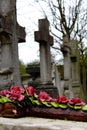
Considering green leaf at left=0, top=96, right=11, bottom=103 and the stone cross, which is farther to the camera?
the stone cross

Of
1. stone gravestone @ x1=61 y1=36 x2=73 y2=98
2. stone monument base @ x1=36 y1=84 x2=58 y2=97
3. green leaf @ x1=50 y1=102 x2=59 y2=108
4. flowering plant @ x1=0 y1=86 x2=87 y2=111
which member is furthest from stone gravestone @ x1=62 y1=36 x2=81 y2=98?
green leaf @ x1=50 y1=102 x2=59 y2=108

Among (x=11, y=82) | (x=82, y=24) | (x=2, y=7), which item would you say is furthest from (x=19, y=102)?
(x=82, y=24)

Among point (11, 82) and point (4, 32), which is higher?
point (4, 32)

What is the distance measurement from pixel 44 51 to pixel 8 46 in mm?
2386

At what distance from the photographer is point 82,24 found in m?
18.7

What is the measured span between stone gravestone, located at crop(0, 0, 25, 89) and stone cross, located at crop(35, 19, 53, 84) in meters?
2.03

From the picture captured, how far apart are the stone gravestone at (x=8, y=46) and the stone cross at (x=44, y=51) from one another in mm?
2034

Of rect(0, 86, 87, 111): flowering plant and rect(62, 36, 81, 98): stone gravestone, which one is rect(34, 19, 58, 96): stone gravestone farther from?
rect(0, 86, 87, 111): flowering plant

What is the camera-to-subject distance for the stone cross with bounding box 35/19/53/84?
8555 millimetres

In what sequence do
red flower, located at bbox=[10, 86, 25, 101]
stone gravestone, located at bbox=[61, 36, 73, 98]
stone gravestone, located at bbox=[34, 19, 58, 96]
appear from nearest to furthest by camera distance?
red flower, located at bbox=[10, 86, 25, 101], stone gravestone, located at bbox=[34, 19, 58, 96], stone gravestone, located at bbox=[61, 36, 73, 98]

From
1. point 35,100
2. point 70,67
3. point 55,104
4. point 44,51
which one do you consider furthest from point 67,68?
point 55,104

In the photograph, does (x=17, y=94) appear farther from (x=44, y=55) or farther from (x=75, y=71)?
(x=75, y=71)

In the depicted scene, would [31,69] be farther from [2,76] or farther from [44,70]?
[2,76]

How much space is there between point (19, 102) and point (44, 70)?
212 inches
